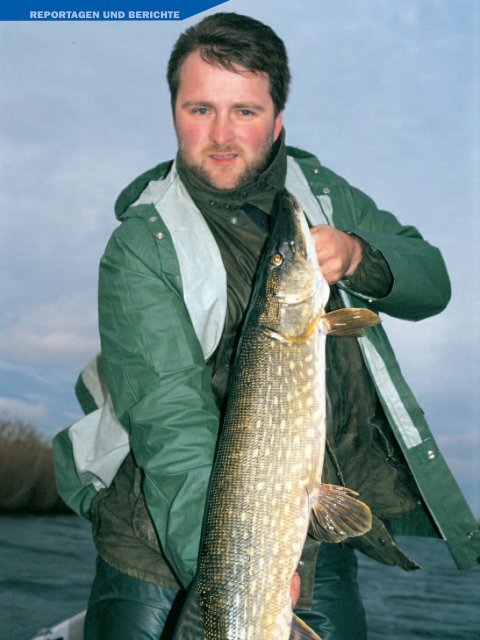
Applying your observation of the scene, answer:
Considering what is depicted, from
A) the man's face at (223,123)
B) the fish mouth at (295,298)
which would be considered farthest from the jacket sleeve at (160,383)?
the fish mouth at (295,298)

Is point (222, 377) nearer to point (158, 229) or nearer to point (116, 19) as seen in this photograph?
point (158, 229)

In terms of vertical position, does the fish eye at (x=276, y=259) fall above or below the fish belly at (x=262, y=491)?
above

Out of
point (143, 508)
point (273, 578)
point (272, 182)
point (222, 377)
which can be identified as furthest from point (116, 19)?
point (273, 578)

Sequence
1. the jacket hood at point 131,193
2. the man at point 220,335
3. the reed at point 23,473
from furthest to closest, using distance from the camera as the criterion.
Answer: the reed at point 23,473 < the jacket hood at point 131,193 < the man at point 220,335

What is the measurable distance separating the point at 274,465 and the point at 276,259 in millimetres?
775

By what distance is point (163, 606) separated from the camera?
3148 millimetres

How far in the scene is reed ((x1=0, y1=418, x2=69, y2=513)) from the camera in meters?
15.7

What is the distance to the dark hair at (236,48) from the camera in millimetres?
3363

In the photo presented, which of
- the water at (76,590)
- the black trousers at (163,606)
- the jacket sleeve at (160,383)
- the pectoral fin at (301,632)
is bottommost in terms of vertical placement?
the water at (76,590)

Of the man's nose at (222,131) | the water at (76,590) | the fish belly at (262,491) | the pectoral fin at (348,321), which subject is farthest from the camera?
the water at (76,590)

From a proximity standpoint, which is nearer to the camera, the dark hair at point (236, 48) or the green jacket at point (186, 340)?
the green jacket at point (186, 340)

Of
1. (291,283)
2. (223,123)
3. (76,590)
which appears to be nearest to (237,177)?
(223,123)

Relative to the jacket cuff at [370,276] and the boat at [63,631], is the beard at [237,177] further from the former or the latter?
the boat at [63,631]

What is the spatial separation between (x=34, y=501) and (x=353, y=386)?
1409 centimetres
